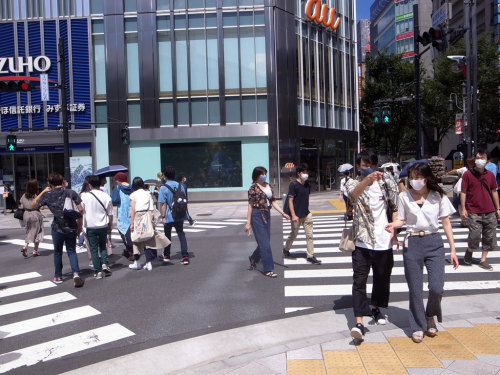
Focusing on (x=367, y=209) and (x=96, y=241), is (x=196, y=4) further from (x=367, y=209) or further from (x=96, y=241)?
(x=367, y=209)

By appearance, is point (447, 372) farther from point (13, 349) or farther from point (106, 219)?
point (106, 219)

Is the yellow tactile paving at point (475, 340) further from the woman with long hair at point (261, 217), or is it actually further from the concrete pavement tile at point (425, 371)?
the woman with long hair at point (261, 217)

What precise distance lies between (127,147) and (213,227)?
45.8ft

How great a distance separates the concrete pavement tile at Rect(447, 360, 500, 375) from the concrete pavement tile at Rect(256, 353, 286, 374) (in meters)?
1.39

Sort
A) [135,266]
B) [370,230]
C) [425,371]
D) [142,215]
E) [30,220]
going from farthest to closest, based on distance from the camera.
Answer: [30,220]
[135,266]
[142,215]
[370,230]
[425,371]

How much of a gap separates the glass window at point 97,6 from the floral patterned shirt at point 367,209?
88.7ft

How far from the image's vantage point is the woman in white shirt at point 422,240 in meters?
4.66

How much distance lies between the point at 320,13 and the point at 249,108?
831 centimetres

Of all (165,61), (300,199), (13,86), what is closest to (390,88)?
(165,61)

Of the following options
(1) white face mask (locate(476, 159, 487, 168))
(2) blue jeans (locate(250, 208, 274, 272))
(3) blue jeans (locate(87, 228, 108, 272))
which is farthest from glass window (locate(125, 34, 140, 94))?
(1) white face mask (locate(476, 159, 487, 168))

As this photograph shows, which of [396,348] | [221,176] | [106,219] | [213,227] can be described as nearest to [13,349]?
[106,219]

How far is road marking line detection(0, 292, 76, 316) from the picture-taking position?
22.4ft

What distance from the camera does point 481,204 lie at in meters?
7.84

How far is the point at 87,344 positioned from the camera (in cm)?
520
